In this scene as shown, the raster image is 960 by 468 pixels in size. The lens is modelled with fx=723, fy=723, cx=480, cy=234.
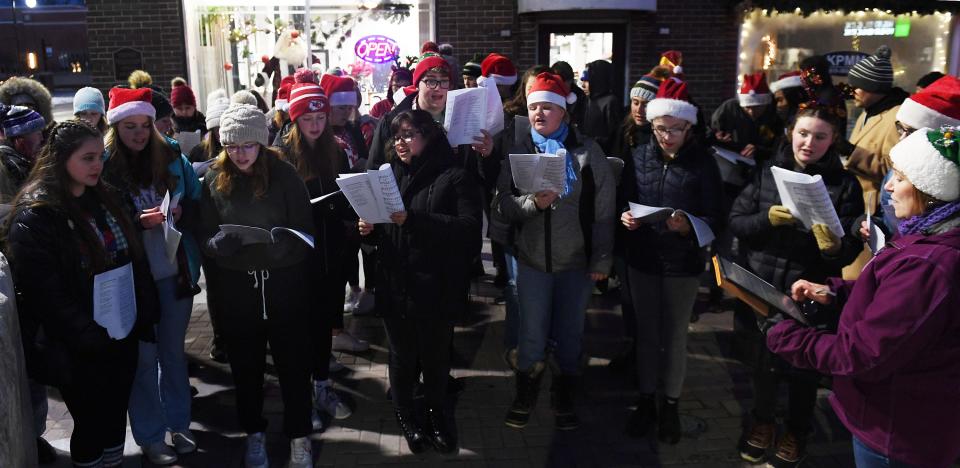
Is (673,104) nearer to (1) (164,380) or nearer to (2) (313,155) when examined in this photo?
(2) (313,155)

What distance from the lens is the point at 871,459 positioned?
257cm

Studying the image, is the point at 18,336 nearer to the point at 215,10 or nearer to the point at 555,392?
the point at 555,392

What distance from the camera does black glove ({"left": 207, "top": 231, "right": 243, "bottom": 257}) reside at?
3.39 m

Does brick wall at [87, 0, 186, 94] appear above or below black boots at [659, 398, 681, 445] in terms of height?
above

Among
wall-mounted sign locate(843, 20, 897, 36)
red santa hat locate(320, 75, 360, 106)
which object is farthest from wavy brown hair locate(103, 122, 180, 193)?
wall-mounted sign locate(843, 20, 897, 36)

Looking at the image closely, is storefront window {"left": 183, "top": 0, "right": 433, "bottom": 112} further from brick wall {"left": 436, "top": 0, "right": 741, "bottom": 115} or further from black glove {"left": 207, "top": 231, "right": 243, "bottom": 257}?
black glove {"left": 207, "top": 231, "right": 243, "bottom": 257}

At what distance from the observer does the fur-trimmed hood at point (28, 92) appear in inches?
195

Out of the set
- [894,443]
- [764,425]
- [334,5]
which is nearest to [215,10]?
[334,5]

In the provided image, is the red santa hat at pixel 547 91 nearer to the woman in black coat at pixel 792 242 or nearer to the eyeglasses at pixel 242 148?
the woman in black coat at pixel 792 242

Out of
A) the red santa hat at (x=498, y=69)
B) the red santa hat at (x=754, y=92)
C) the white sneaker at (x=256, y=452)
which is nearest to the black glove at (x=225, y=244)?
the white sneaker at (x=256, y=452)

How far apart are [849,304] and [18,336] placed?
10.4 ft

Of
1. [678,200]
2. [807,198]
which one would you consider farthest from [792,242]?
[678,200]

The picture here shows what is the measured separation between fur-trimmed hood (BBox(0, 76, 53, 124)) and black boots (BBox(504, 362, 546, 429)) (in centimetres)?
371

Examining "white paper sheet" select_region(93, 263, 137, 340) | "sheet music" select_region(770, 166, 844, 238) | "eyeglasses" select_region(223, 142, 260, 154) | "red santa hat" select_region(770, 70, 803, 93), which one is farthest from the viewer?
"red santa hat" select_region(770, 70, 803, 93)
